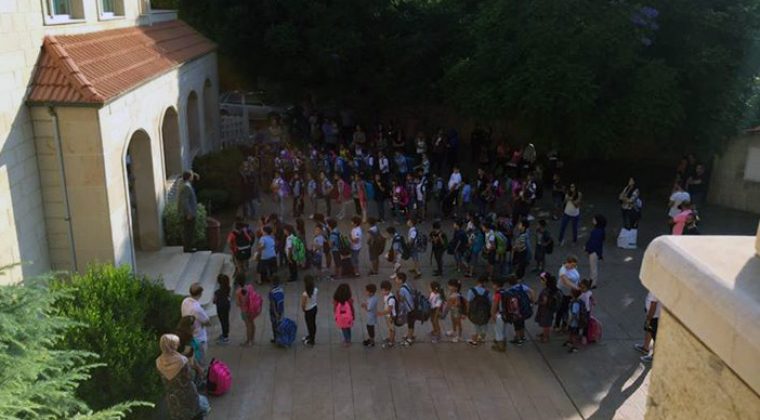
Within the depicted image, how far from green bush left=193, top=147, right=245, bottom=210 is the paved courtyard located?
6.60m

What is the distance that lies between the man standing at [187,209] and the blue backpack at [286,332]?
451 centimetres

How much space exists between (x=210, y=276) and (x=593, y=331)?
7.58 m

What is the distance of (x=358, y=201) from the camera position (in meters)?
16.6

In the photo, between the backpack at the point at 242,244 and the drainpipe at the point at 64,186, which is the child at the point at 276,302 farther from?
the drainpipe at the point at 64,186

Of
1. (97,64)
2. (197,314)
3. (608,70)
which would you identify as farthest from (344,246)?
(608,70)

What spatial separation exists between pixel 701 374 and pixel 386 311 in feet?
26.3

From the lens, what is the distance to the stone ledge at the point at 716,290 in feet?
7.15

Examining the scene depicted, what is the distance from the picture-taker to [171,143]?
55.7 ft

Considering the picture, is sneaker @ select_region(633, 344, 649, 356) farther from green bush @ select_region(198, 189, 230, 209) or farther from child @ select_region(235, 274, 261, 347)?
green bush @ select_region(198, 189, 230, 209)

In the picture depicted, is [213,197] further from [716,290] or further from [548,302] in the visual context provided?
[716,290]

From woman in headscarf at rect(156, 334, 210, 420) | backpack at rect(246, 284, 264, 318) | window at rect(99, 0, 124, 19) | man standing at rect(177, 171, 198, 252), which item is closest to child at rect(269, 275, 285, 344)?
backpack at rect(246, 284, 264, 318)

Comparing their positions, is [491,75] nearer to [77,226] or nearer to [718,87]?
[718,87]

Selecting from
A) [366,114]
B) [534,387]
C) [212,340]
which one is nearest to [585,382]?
[534,387]

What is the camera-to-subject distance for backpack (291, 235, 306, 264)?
1297 centimetres
